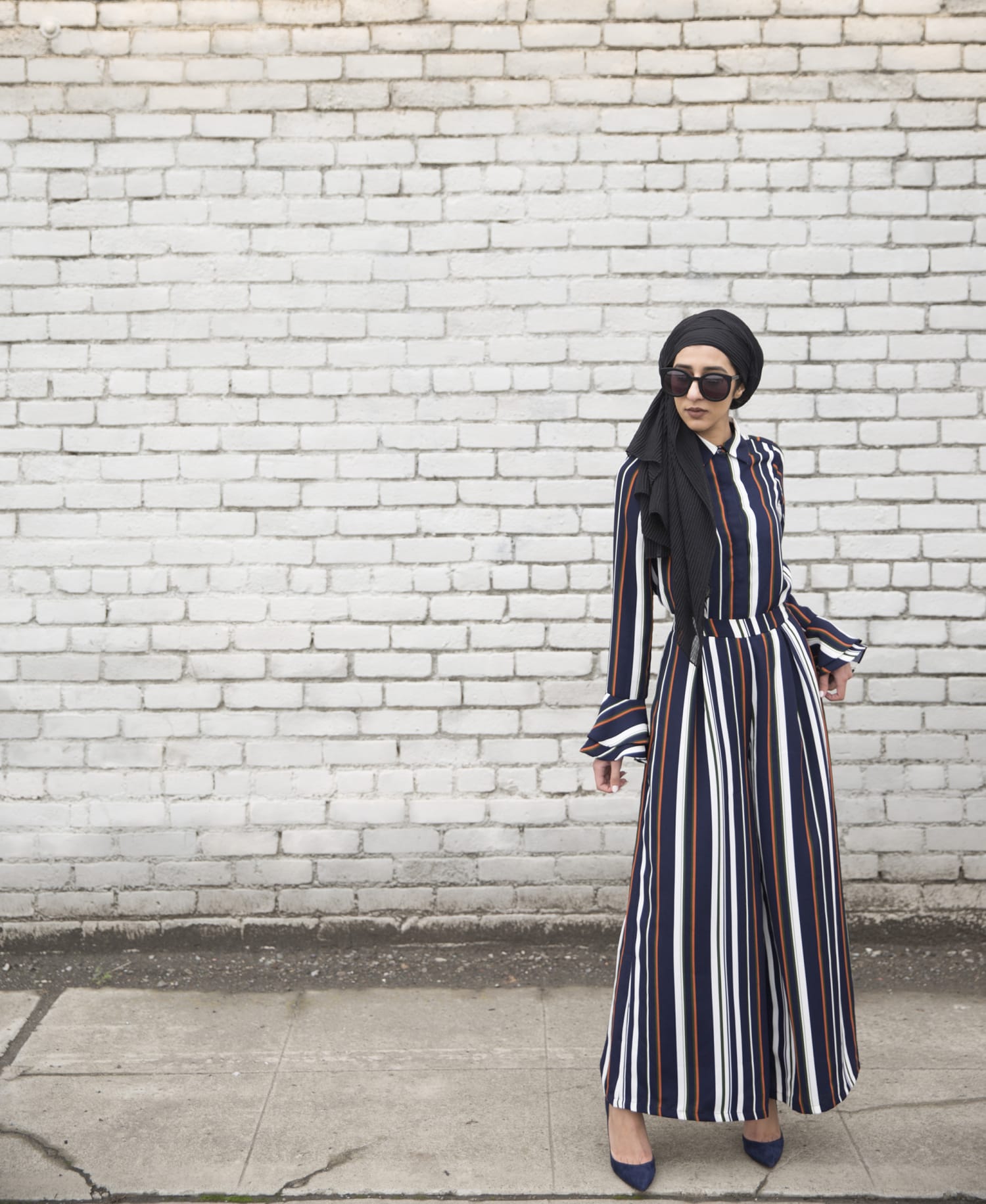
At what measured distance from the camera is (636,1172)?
8.64 ft

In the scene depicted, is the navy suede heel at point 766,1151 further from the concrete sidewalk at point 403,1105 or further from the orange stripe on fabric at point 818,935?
the orange stripe on fabric at point 818,935

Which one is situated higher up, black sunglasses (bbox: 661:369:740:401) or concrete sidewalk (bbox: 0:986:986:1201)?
black sunglasses (bbox: 661:369:740:401)

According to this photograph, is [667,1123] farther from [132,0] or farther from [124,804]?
[132,0]

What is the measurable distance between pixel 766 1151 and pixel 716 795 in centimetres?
91

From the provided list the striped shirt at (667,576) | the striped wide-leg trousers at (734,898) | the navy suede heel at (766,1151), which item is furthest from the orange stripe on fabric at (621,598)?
the navy suede heel at (766,1151)

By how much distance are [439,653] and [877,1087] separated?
6.43ft

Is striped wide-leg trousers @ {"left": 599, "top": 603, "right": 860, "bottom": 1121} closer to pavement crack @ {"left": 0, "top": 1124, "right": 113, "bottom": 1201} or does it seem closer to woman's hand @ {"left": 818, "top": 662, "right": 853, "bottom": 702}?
woman's hand @ {"left": 818, "top": 662, "right": 853, "bottom": 702}

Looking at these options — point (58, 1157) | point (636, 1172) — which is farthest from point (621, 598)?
point (58, 1157)

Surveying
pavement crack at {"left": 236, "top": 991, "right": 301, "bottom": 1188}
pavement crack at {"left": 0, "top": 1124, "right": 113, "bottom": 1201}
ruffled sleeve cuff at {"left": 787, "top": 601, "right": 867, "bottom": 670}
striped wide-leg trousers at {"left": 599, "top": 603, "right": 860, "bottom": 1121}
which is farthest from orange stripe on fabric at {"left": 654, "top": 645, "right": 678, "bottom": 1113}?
pavement crack at {"left": 0, "top": 1124, "right": 113, "bottom": 1201}

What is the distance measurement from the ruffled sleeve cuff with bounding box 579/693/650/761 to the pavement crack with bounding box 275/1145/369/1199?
116 centimetres

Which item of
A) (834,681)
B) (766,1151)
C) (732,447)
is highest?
(732,447)

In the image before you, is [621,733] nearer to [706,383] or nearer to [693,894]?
[693,894]

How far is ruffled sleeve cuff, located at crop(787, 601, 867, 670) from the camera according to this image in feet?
9.02

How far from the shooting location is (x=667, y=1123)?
9.64 feet
